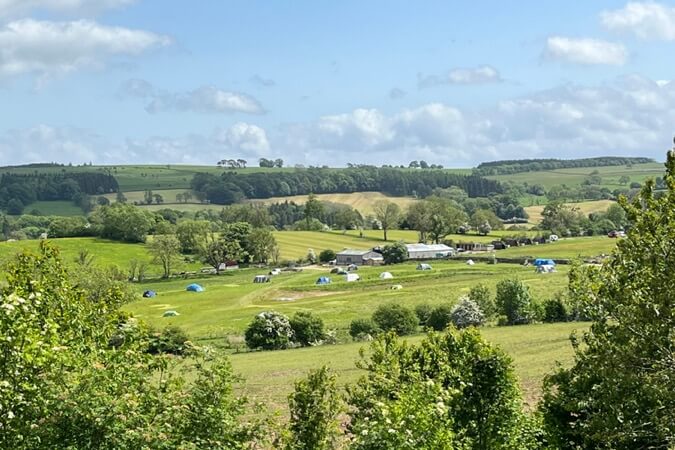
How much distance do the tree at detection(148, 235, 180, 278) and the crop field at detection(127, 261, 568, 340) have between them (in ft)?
31.0

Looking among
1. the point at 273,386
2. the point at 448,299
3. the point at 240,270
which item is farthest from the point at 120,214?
the point at 273,386

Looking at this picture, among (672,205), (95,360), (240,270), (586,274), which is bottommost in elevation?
(240,270)

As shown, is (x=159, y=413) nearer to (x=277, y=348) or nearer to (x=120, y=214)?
(x=277, y=348)

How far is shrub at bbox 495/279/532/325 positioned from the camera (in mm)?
72500

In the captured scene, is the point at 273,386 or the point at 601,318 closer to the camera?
the point at 601,318

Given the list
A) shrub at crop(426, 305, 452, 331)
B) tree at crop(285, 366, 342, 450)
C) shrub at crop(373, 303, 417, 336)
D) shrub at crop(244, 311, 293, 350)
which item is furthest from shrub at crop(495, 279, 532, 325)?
tree at crop(285, 366, 342, 450)

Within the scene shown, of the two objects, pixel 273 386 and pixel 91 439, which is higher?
pixel 91 439

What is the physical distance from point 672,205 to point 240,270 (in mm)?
133397

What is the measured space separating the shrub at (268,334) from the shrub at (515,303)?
73.3ft

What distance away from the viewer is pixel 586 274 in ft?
62.1

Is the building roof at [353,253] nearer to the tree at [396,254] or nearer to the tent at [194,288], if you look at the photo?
the tree at [396,254]

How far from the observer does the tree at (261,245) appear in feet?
504

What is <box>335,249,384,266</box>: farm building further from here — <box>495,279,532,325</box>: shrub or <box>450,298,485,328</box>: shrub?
<box>450,298,485,328</box>: shrub

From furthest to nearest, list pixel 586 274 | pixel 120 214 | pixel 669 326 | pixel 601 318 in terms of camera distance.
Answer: pixel 120 214 → pixel 586 274 → pixel 601 318 → pixel 669 326
